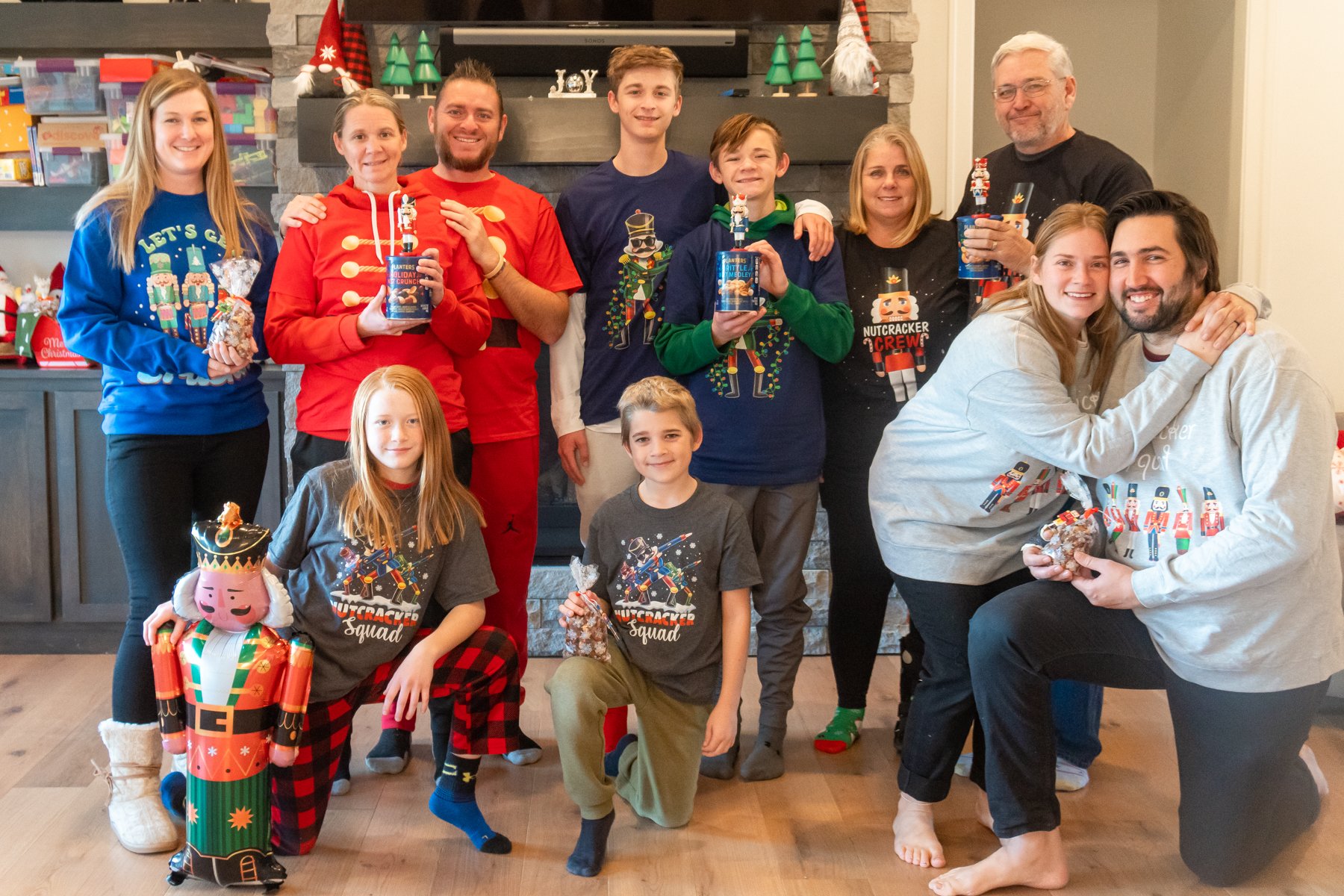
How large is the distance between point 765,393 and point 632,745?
79cm

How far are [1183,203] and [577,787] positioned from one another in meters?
1.44

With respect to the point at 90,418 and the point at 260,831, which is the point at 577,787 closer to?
the point at 260,831

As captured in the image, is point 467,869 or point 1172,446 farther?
point 467,869

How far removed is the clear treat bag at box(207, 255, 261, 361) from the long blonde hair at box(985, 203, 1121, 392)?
4.60ft

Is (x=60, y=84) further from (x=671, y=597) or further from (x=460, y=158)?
(x=671, y=597)

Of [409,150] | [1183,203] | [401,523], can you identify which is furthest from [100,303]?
[1183,203]

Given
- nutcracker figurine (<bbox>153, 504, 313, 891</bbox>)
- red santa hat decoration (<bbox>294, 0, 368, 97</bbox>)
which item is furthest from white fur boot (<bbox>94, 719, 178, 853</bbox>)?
red santa hat decoration (<bbox>294, 0, 368, 97</bbox>)

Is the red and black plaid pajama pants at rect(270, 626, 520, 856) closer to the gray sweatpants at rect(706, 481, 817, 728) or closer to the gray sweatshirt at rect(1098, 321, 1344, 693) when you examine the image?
the gray sweatpants at rect(706, 481, 817, 728)

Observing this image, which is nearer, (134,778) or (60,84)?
(134,778)

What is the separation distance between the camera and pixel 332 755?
2.02 meters

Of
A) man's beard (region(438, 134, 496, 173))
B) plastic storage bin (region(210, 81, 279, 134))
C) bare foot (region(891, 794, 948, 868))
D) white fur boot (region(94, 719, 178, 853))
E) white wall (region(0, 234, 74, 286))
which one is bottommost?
bare foot (region(891, 794, 948, 868))

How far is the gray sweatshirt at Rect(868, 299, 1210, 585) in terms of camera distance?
1895 millimetres

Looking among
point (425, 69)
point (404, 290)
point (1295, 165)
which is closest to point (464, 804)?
point (404, 290)

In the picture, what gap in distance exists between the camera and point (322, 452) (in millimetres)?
2246
